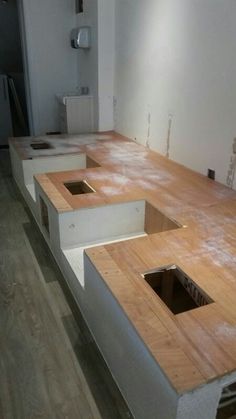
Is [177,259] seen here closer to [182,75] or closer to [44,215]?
[44,215]

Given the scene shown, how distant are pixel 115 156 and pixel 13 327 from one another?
6.27 feet

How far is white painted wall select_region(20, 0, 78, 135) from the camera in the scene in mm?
4406

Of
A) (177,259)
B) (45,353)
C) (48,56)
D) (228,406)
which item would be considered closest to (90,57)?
(48,56)

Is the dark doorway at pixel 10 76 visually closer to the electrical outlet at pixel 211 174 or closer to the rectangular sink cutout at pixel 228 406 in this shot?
the electrical outlet at pixel 211 174

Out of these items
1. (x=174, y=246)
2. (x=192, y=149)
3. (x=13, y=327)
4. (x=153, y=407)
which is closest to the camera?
(x=153, y=407)

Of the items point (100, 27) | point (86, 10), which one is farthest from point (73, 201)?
point (86, 10)

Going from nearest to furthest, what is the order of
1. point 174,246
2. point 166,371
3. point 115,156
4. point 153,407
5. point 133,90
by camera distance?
point 166,371, point 153,407, point 174,246, point 115,156, point 133,90

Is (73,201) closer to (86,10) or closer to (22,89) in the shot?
(86,10)

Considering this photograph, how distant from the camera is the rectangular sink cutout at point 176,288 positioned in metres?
1.44

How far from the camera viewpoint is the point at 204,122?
2623 mm

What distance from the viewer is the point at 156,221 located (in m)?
2.14

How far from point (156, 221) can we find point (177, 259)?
65 centimetres

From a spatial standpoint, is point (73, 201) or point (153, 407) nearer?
point (153, 407)

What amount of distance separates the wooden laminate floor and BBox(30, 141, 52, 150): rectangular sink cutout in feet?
4.58
